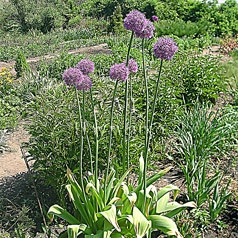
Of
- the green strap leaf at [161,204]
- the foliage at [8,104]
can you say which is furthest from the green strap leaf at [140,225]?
the foliage at [8,104]

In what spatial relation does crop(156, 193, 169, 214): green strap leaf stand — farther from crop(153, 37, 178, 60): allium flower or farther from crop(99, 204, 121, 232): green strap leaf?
crop(153, 37, 178, 60): allium flower

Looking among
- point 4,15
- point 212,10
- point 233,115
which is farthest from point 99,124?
point 4,15

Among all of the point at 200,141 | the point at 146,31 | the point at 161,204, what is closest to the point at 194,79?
the point at 200,141

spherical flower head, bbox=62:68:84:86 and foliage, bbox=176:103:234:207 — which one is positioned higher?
spherical flower head, bbox=62:68:84:86

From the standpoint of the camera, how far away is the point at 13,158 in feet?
14.2

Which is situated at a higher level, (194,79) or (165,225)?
(194,79)

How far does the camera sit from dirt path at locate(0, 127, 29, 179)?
153 inches

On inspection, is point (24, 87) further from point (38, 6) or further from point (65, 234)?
point (38, 6)

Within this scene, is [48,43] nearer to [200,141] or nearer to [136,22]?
[200,141]

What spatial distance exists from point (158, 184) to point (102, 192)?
1268 mm

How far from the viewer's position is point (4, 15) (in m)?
20.3

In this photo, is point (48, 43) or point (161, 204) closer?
point (161, 204)

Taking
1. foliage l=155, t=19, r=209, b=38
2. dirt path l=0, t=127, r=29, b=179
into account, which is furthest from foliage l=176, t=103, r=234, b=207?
foliage l=155, t=19, r=209, b=38

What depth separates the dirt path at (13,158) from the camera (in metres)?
3.88
